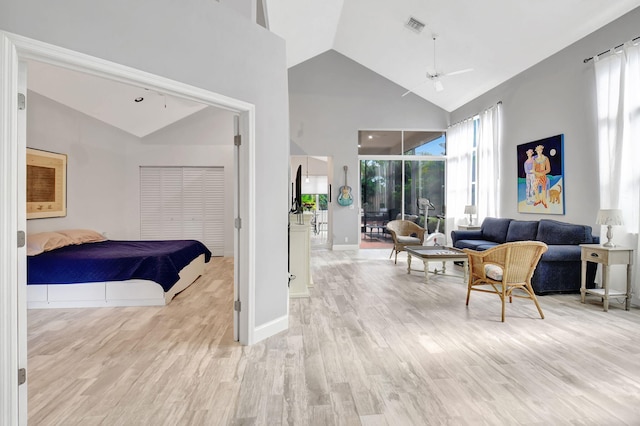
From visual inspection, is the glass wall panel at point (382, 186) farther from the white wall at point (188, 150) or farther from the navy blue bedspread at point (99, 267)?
the navy blue bedspread at point (99, 267)

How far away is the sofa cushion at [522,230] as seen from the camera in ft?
17.9

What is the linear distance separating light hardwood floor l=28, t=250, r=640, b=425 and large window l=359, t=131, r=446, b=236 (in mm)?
5006

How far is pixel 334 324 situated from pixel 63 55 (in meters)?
2.84

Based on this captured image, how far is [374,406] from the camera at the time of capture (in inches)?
78.9

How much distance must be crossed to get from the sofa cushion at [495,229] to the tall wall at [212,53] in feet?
14.9

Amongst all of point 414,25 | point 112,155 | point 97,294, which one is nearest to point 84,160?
point 112,155

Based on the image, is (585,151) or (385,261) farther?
(385,261)


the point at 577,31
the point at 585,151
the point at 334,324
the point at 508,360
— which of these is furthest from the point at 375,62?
the point at 508,360

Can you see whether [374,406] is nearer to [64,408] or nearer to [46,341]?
[64,408]

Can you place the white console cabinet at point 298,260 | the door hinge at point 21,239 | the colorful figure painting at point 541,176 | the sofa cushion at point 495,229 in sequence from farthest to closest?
the sofa cushion at point 495,229 → the colorful figure painting at point 541,176 → the white console cabinet at point 298,260 → the door hinge at point 21,239

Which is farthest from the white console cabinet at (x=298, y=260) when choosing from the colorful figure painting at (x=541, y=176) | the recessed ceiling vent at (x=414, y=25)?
the recessed ceiling vent at (x=414, y=25)

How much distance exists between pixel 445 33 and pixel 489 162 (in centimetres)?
256

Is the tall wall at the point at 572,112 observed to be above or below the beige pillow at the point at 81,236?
above

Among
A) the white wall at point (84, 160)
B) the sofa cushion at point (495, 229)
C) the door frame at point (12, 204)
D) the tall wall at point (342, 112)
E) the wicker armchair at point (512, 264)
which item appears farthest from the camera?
the tall wall at point (342, 112)
